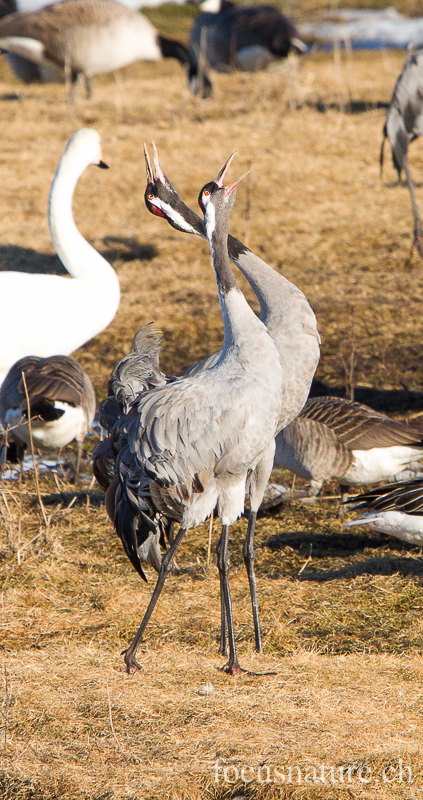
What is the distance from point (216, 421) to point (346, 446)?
2.12 m

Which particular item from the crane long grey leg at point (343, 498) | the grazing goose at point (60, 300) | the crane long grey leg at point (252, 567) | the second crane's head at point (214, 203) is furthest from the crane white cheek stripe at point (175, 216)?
the grazing goose at point (60, 300)

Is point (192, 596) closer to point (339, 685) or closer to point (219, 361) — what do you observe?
point (339, 685)

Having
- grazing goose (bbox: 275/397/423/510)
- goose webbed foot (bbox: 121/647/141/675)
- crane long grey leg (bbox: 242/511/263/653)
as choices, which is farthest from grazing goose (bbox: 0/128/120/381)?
goose webbed foot (bbox: 121/647/141/675)

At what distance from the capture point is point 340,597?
4.38 meters

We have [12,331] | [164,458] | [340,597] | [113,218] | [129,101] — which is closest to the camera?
[164,458]

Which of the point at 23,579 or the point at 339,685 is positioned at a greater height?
the point at 339,685

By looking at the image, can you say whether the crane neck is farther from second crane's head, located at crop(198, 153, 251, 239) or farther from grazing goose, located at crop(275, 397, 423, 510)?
grazing goose, located at crop(275, 397, 423, 510)

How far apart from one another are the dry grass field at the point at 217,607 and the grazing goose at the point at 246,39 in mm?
5704

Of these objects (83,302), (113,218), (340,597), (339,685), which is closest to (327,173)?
(113,218)

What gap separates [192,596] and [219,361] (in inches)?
57.6

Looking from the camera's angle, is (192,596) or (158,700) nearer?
(158,700)

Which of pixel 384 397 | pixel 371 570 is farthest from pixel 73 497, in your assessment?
pixel 384 397

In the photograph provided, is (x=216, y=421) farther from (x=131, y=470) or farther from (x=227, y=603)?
(x=227, y=603)

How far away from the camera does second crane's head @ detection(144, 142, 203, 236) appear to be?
3.88m
